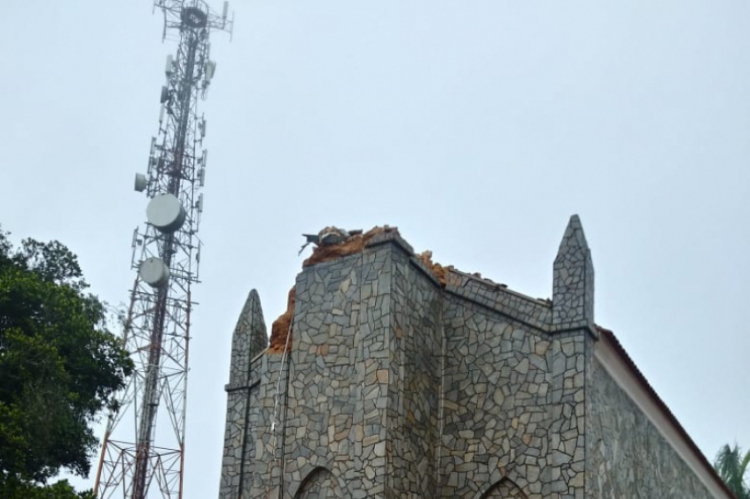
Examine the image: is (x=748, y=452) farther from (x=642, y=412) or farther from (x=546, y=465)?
(x=546, y=465)

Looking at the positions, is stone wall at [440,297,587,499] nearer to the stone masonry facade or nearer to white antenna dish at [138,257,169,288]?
the stone masonry facade

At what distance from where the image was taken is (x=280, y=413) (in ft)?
56.5

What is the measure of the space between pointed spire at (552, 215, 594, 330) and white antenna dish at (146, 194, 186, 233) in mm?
12362

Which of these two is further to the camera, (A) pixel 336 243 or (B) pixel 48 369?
(B) pixel 48 369

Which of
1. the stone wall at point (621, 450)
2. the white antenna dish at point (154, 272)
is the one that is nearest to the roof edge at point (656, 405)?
the stone wall at point (621, 450)

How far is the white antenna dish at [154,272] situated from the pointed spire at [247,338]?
23.3 ft

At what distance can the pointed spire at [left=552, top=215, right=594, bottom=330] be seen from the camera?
16234 millimetres

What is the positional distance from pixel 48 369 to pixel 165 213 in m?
7.85

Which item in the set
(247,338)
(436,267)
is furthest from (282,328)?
(436,267)

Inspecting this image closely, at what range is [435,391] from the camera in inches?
671

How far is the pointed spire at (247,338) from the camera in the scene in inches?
754

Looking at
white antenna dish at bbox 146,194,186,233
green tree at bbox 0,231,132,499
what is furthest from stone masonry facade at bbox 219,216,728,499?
white antenna dish at bbox 146,194,186,233

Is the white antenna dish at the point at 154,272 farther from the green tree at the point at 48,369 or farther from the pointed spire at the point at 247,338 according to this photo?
the pointed spire at the point at 247,338

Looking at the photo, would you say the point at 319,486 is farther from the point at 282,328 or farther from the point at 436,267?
the point at 436,267
